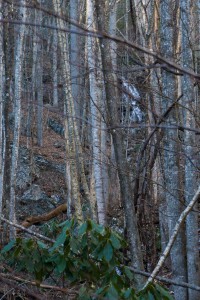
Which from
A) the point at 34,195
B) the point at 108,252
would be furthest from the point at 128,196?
the point at 34,195

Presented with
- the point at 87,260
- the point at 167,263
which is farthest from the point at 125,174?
the point at 167,263

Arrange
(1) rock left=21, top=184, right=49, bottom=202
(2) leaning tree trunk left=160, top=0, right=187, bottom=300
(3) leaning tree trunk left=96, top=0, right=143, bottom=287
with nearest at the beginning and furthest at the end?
(3) leaning tree trunk left=96, top=0, right=143, bottom=287 < (2) leaning tree trunk left=160, top=0, right=187, bottom=300 < (1) rock left=21, top=184, right=49, bottom=202

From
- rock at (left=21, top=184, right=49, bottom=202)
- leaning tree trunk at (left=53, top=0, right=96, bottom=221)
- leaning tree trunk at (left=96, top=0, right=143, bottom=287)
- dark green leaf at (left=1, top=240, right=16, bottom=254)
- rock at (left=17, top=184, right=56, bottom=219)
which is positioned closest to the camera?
dark green leaf at (left=1, top=240, right=16, bottom=254)

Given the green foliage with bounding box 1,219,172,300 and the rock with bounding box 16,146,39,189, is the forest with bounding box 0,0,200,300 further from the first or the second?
the rock with bounding box 16,146,39,189

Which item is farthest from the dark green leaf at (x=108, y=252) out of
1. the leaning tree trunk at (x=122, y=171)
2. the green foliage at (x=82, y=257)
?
the leaning tree trunk at (x=122, y=171)

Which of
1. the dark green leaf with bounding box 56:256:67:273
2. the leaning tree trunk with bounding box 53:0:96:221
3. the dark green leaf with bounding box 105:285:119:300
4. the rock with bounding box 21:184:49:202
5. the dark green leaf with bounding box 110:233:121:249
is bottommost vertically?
the dark green leaf with bounding box 105:285:119:300

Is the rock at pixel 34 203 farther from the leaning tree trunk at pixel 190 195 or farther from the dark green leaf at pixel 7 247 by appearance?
the dark green leaf at pixel 7 247

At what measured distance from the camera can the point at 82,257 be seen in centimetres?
554

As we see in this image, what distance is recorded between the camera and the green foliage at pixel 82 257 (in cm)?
520

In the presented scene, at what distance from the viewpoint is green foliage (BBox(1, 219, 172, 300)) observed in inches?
205

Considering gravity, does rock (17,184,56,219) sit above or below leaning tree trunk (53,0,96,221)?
below

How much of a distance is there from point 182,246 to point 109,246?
2150 millimetres

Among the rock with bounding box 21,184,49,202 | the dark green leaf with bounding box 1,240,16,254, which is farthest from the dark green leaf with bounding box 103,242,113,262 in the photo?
the rock with bounding box 21,184,49,202

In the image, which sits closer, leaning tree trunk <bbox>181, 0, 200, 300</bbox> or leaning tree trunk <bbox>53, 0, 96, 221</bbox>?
leaning tree trunk <bbox>181, 0, 200, 300</bbox>
